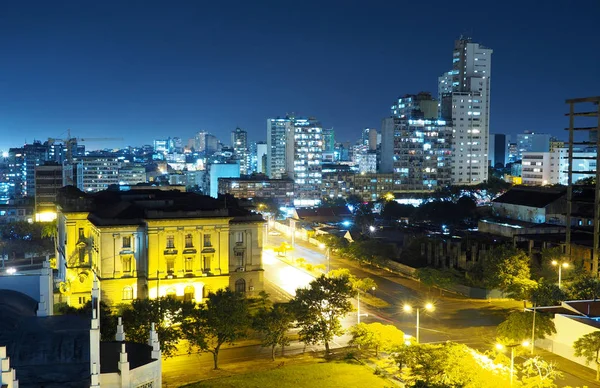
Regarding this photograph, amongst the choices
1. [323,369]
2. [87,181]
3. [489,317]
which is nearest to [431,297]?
[489,317]

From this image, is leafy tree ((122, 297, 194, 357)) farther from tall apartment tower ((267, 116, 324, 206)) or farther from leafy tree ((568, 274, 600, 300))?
tall apartment tower ((267, 116, 324, 206))

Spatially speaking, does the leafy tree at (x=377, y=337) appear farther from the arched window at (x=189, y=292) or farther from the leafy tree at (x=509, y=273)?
the arched window at (x=189, y=292)

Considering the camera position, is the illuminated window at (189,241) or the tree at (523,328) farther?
the illuminated window at (189,241)

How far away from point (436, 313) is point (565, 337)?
12.1 m

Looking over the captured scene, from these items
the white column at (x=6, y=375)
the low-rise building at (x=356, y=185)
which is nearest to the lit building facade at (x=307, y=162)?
the low-rise building at (x=356, y=185)

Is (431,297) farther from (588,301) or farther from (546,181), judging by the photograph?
(546,181)

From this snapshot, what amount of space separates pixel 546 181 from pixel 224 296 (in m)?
141

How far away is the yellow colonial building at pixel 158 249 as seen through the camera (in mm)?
51656

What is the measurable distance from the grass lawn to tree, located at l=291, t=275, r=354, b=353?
3.20 metres

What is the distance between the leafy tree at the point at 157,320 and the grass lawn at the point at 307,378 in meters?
4.56

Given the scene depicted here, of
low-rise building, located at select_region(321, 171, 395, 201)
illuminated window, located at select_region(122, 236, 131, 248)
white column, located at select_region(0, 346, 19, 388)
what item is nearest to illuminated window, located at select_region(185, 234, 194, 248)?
illuminated window, located at select_region(122, 236, 131, 248)

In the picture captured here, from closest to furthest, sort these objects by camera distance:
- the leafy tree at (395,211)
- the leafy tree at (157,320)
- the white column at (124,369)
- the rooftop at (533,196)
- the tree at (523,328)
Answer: the white column at (124,369), the leafy tree at (157,320), the tree at (523,328), the rooftop at (533,196), the leafy tree at (395,211)

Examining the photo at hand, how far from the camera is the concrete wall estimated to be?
38.7 m

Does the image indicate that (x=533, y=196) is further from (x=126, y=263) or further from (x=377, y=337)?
(x=377, y=337)
